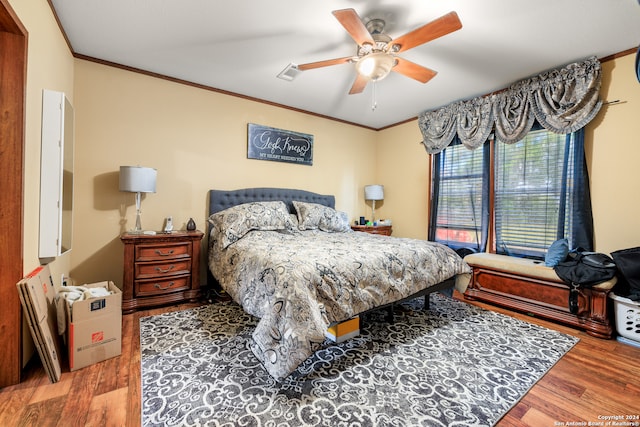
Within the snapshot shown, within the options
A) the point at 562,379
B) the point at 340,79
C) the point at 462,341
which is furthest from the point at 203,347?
the point at 340,79

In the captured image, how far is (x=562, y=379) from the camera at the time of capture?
1781 mm

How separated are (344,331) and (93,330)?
1756 mm

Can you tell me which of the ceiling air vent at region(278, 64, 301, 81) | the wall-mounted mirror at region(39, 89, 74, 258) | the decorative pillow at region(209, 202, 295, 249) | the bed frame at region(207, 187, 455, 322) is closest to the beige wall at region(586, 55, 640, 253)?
the bed frame at region(207, 187, 455, 322)

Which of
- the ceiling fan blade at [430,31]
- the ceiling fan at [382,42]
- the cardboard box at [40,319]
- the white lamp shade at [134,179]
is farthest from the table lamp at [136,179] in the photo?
the ceiling fan blade at [430,31]

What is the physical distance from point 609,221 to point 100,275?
529cm

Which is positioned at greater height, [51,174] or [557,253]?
[51,174]

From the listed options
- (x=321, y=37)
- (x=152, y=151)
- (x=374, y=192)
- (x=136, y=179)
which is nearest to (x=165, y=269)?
(x=136, y=179)

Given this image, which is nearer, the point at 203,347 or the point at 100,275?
the point at 203,347

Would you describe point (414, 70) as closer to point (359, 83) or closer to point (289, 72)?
point (359, 83)

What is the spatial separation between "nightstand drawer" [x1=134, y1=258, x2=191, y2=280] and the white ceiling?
7.04 feet

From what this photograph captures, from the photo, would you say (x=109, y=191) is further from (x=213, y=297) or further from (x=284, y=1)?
(x=284, y=1)

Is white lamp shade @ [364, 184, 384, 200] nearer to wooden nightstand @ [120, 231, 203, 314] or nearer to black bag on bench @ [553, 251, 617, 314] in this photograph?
black bag on bench @ [553, 251, 617, 314]

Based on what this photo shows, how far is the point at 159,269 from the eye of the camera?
2.88 metres

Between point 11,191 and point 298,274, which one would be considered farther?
point 298,274
